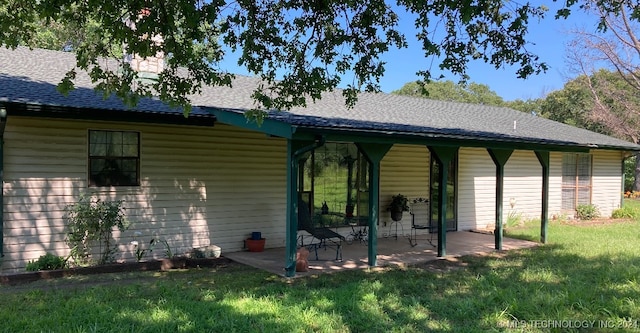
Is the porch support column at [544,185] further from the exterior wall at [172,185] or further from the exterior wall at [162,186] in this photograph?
the exterior wall at [162,186]

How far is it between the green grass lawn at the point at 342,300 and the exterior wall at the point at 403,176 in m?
3.45

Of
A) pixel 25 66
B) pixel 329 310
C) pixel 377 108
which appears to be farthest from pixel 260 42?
pixel 377 108

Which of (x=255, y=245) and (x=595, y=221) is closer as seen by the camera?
(x=255, y=245)

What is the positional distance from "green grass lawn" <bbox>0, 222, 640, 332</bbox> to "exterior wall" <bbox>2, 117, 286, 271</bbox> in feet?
3.62

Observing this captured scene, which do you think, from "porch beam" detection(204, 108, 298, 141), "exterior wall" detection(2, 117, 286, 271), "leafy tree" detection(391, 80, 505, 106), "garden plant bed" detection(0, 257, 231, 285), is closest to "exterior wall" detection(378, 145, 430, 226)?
"exterior wall" detection(2, 117, 286, 271)

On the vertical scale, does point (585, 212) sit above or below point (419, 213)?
below

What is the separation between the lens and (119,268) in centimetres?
708

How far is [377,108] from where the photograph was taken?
39.8ft

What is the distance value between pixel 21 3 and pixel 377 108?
7.98 meters

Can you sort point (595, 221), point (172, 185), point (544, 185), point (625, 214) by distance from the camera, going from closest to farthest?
point (172, 185), point (544, 185), point (595, 221), point (625, 214)

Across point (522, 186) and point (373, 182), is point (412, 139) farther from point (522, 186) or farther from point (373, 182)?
point (522, 186)

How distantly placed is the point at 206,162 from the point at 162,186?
870 millimetres

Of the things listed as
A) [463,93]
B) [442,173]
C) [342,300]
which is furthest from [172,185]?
[463,93]

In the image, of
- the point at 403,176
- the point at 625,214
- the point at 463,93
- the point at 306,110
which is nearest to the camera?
the point at 306,110
